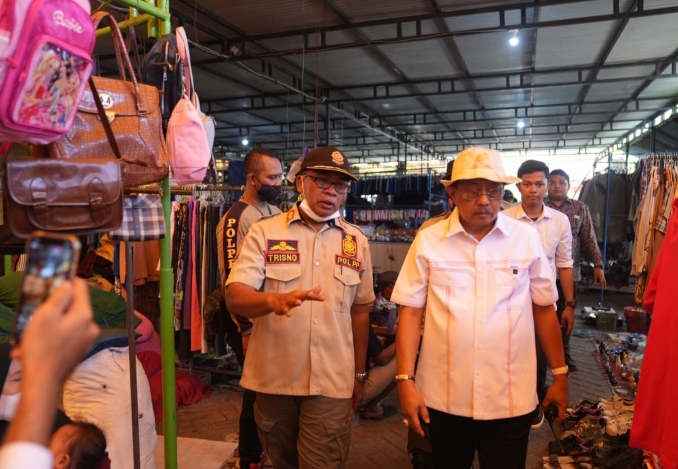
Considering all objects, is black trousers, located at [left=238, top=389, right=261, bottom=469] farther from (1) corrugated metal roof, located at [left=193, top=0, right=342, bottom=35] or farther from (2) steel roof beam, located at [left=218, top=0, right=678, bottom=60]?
(2) steel roof beam, located at [left=218, top=0, right=678, bottom=60]

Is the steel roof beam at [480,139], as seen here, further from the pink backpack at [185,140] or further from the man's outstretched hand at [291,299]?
the man's outstretched hand at [291,299]

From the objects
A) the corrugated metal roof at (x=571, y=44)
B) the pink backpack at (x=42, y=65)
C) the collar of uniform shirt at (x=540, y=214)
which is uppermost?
the corrugated metal roof at (x=571, y=44)

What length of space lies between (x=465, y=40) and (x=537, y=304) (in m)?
7.03

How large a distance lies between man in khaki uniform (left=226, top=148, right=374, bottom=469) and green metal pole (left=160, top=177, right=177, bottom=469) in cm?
26

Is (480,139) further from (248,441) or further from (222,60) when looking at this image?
(248,441)

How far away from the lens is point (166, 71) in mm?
1894

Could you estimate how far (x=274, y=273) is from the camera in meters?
2.34

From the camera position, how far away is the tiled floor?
12.5 ft

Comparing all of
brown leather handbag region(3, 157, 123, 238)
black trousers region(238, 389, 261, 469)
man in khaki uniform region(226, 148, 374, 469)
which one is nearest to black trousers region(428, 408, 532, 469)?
man in khaki uniform region(226, 148, 374, 469)

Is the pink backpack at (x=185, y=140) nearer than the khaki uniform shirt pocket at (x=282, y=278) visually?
Yes

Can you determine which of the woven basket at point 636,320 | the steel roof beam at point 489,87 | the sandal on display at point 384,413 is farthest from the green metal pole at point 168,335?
the steel roof beam at point 489,87

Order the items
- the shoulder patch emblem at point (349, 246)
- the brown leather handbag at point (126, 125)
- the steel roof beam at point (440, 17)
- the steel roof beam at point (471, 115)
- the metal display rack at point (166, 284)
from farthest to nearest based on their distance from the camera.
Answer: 1. the steel roof beam at point (471, 115)
2. the steel roof beam at point (440, 17)
3. the shoulder patch emblem at point (349, 246)
4. the metal display rack at point (166, 284)
5. the brown leather handbag at point (126, 125)

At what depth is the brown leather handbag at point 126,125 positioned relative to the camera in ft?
4.99

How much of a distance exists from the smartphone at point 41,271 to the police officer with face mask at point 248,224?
2.22 meters
